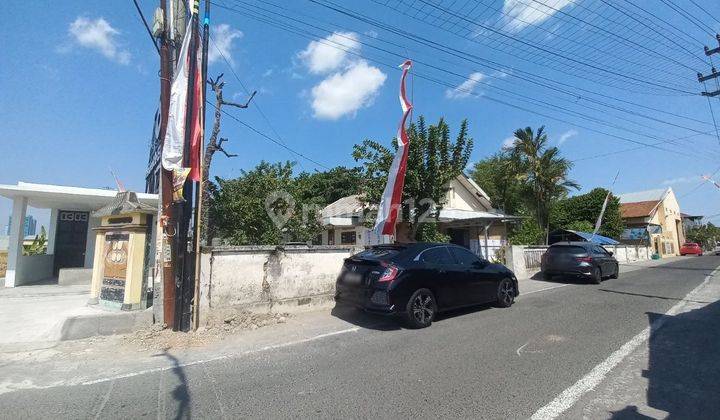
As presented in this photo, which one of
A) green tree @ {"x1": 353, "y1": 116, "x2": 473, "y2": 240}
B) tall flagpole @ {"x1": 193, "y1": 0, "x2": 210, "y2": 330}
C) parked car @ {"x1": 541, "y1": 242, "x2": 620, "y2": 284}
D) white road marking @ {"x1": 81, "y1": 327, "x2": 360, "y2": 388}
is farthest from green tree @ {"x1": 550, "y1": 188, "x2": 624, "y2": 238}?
tall flagpole @ {"x1": 193, "y1": 0, "x2": 210, "y2": 330}

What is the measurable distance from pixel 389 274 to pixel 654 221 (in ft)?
162

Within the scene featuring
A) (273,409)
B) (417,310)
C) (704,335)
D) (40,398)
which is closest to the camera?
(273,409)

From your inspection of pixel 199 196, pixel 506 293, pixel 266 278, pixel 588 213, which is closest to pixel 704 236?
pixel 588 213

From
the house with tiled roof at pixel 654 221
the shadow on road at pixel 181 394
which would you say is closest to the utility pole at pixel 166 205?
the shadow on road at pixel 181 394

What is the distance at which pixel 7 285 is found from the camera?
1243 centimetres

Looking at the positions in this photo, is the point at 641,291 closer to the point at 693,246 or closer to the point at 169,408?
the point at 169,408

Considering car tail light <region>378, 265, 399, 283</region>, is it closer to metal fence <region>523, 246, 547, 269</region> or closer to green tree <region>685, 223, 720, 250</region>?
metal fence <region>523, 246, 547, 269</region>

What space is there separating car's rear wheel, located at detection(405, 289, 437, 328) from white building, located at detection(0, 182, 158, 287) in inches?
431

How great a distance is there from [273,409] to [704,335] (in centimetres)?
695

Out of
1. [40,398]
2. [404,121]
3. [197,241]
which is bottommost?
[40,398]

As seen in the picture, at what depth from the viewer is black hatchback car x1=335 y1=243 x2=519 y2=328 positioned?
21.0 ft

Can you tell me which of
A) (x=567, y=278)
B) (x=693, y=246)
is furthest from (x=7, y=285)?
(x=693, y=246)

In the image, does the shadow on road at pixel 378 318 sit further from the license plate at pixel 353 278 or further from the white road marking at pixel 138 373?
the white road marking at pixel 138 373

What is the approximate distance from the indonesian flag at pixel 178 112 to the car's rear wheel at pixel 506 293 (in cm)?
724
